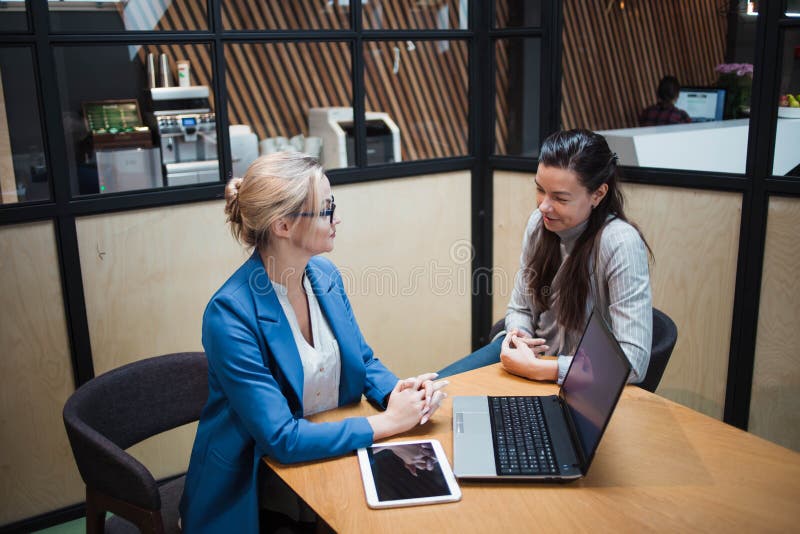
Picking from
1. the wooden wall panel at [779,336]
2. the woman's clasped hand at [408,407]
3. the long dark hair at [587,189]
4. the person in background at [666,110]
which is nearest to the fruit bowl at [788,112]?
the wooden wall panel at [779,336]

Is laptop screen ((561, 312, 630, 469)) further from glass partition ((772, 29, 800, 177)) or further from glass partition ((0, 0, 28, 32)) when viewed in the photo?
glass partition ((0, 0, 28, 32))

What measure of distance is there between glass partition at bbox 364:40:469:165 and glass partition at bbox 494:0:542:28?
0.80 ft

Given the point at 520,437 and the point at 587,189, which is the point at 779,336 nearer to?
the point at 587,189

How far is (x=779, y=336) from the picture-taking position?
2750mm

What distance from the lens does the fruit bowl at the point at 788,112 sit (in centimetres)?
265

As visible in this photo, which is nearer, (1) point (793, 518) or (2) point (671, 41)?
(1) point (793, 518)

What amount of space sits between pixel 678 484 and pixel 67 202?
2.29 metres

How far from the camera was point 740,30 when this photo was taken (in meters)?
2.96

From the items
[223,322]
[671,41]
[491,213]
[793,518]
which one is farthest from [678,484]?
[671,41]

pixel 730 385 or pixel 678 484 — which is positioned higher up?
pixel 678 484

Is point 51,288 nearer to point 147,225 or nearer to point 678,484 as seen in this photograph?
point 147,225

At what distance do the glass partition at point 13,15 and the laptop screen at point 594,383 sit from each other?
2226 mm

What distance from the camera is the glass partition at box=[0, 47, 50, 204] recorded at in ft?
8.61

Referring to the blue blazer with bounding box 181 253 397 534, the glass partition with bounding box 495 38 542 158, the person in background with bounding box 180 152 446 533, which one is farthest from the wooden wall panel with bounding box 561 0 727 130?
the blue blazer with bounding box 181 253 397 534
